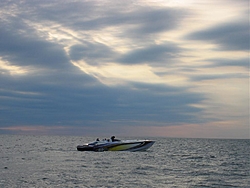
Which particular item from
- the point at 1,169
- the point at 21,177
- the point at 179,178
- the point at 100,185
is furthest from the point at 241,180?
the point at 1,169

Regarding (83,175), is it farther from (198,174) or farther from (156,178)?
(198,174)

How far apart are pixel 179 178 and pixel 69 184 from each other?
36.2ft

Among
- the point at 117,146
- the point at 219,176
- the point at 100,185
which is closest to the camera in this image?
the point at 100,185

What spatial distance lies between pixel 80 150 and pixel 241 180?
144 feet

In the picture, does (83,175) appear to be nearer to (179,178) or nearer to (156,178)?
(156,178)

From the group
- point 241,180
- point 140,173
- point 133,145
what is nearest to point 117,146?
point 133,145

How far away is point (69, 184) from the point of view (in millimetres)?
30797

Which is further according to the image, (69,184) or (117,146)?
(117,146)

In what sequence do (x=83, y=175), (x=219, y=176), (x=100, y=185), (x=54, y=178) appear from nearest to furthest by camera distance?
(x=100, y=185) → (x=54, y=178) → (x=83, y=175) → (x=219, y=176)

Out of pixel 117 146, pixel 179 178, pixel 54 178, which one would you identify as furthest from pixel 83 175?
pixel 117 146

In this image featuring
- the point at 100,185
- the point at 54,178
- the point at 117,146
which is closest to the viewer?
the point at 100,185

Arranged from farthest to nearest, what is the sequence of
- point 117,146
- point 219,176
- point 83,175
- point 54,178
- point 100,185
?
point 117,146 → point 219,176 → point 83,175 → point 54,178 → point 100,185

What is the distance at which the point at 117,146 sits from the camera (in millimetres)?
73500

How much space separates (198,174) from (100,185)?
13.3m
